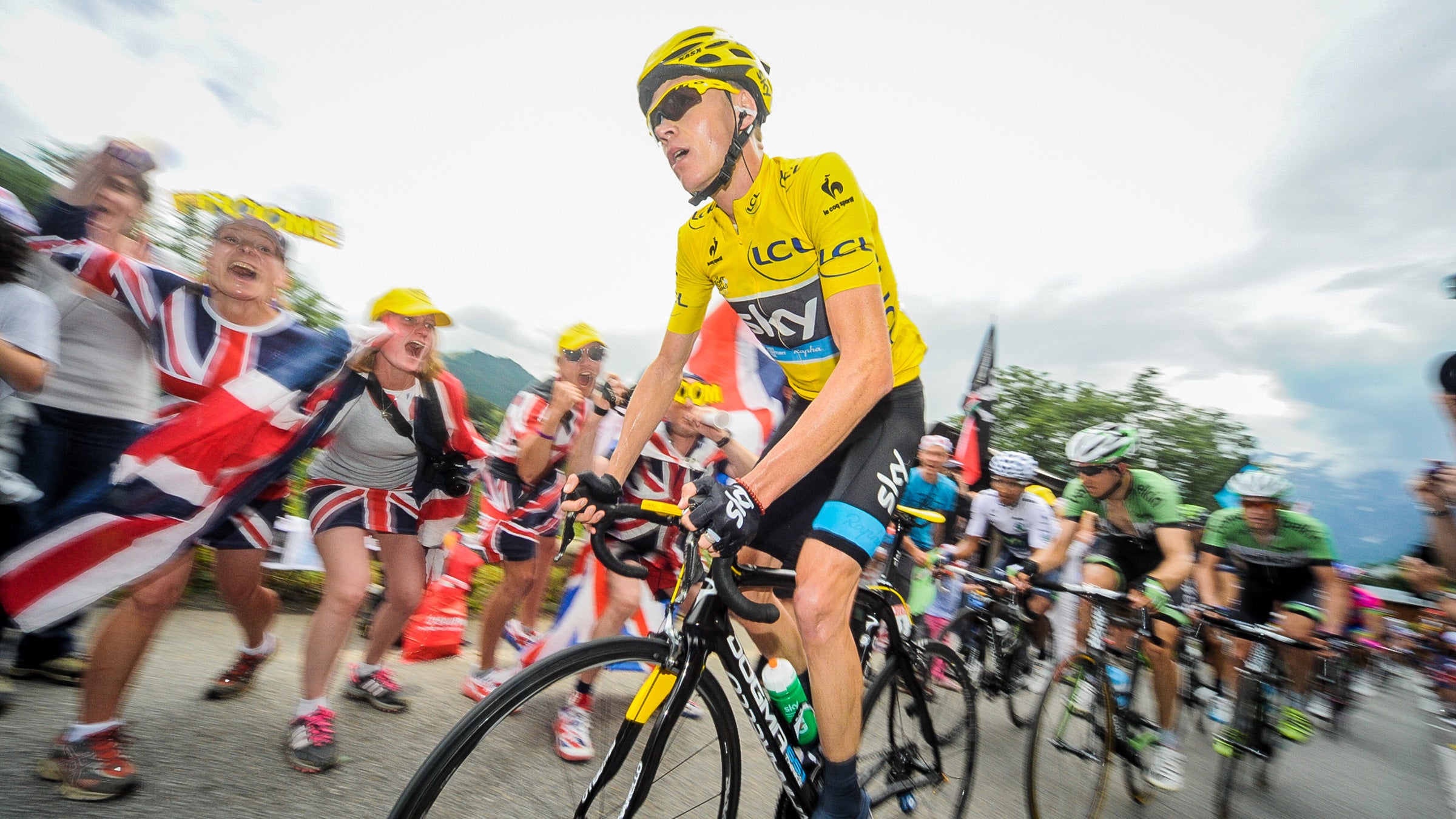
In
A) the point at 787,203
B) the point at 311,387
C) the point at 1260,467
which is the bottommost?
the point at 311,387

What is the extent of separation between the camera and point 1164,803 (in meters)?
4.15

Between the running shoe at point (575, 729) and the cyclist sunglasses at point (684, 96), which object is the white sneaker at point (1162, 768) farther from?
the cyclist sunglasses at point (684, 96)

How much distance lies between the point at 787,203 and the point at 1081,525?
4.69 meters

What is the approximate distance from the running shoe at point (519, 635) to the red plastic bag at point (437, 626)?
33 cm

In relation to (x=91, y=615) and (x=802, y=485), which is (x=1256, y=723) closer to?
(x=802, y=485)

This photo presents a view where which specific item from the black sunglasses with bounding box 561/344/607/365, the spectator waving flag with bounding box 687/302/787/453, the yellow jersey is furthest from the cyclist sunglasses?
the spectator waving flag with bounding box 687/302/787/453

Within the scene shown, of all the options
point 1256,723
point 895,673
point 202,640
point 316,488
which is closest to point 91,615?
point 202,640

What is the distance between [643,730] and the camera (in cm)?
182

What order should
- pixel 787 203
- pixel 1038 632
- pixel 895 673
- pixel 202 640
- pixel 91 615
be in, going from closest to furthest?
pixel 787 203 → pixel 895 673 → pixel 202 640 → pixel 91 615 → pixel 1038 632

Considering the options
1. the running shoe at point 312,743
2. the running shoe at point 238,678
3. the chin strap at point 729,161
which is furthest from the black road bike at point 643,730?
the running shoe at point 238,678

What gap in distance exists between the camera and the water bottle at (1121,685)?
148 inches

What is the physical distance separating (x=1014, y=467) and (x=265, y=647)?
601cm

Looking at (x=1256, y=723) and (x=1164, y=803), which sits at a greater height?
(x=1256, y=723)

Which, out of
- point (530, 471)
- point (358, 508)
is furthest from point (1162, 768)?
point (358, 508)
